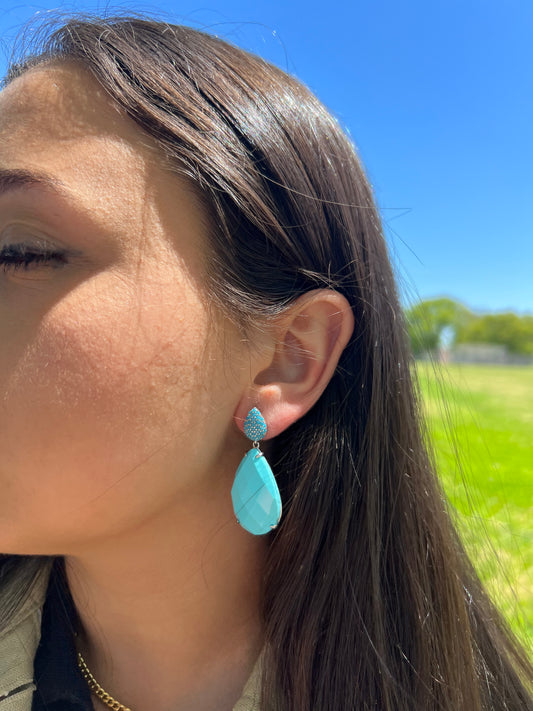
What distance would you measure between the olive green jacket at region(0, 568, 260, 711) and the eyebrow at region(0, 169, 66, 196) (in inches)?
46.3

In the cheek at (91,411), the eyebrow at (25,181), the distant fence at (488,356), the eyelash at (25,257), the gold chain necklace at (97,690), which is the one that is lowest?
the distant fence at (488,356)

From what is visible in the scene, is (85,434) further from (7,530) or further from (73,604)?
(73,604)

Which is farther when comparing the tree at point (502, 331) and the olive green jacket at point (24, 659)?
the tree at point (502, 331)

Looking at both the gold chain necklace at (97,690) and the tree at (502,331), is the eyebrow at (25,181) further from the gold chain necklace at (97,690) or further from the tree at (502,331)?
the tree at (502,331)

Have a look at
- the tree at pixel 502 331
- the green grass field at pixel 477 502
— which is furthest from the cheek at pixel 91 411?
the tree at pixel 502 331

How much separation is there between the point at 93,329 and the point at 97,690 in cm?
105

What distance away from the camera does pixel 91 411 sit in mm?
1066

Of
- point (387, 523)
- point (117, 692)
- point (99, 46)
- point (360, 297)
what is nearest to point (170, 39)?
point (99, 46)

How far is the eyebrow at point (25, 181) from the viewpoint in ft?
3.50

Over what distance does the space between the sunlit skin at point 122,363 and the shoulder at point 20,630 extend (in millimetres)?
376

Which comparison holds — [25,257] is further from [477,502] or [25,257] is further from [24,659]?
[477,502]

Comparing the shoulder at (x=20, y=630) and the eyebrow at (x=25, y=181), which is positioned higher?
the eyebrow at (x=25, y=181)

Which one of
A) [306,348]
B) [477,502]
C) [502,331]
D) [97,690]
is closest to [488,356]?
[502,331]

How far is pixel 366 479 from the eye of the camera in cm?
133
